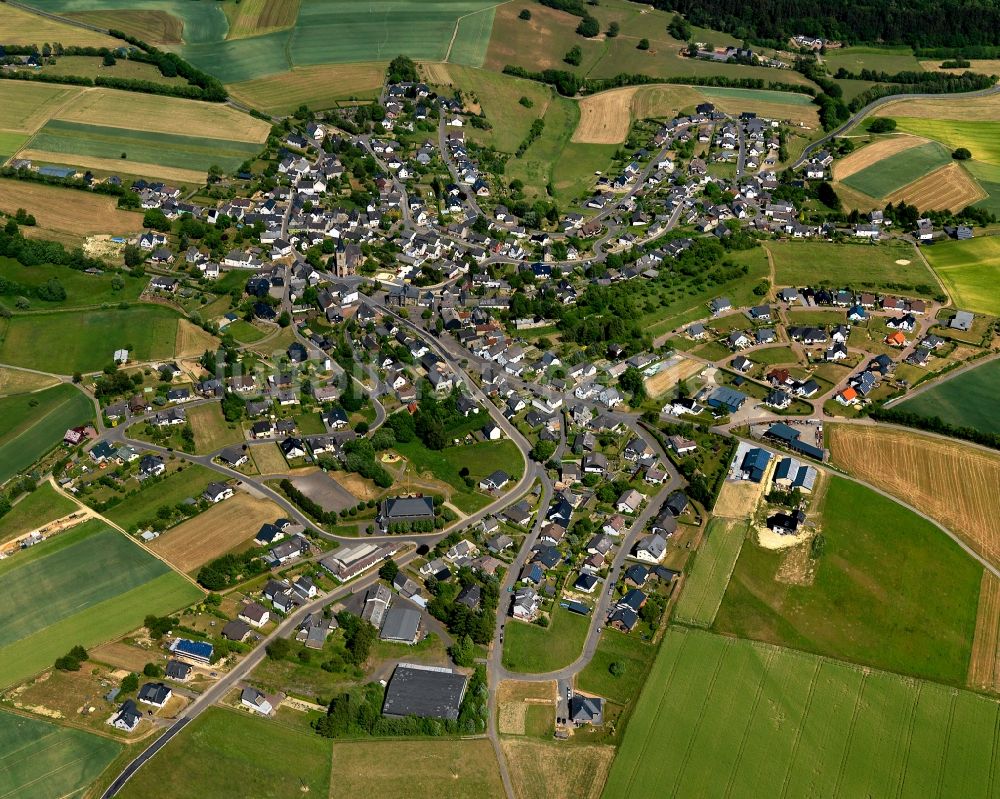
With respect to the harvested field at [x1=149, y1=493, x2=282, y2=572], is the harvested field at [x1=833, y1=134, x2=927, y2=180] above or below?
above

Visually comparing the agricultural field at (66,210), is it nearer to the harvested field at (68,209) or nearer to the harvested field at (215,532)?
the harvested field at (68,209)

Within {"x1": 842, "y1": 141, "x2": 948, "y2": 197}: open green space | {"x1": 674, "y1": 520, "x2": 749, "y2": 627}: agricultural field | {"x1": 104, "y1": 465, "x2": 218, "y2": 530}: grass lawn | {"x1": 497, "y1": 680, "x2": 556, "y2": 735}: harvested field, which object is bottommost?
{"x1": 497, "y1": 680, "x2": 556, "y2": 735}: harvested field

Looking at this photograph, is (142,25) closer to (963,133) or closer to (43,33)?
(43,33)

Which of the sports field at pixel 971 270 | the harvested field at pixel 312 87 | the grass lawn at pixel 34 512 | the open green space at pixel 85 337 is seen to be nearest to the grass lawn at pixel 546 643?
the grass lawn at pixel 34 512

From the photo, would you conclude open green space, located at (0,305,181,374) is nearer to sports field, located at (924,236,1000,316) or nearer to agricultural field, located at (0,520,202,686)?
agricultural field, located at (0,520,202,686)

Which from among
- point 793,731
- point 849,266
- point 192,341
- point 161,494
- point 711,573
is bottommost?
point 161,494

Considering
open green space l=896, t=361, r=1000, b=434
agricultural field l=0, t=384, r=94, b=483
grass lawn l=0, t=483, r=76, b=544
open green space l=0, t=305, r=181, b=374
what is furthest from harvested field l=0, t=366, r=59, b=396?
open green space l=896, t=361, r=1000, b=434

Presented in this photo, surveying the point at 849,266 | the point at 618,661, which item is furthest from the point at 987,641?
the point at 849,266
